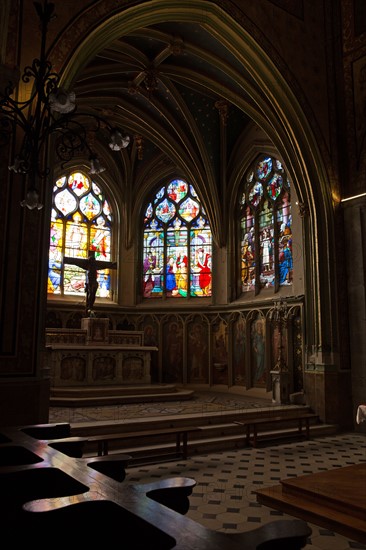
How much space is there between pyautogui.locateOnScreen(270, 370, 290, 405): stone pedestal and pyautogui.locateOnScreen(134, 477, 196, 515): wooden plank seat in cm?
1008

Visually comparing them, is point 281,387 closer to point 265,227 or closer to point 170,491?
point 265,227

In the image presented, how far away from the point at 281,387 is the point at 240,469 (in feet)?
18.4

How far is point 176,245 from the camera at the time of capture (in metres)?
18.9

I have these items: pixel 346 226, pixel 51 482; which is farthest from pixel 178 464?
pixel 346 226

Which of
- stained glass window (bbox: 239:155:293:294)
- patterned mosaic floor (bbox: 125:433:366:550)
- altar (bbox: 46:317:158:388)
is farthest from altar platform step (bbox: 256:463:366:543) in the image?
stained glass window (bbox: 239:155:293:294)

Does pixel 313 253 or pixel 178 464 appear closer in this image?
pixel 178 464

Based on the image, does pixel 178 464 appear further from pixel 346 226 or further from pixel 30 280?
pixel 346 226

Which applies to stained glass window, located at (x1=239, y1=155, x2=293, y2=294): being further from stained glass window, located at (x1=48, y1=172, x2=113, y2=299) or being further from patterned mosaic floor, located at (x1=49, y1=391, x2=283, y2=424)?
stained glass window, located at (x1=48, y1=172, x2=113, y2=299)

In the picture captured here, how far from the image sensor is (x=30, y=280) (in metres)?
7.82

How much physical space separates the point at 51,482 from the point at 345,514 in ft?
11.0

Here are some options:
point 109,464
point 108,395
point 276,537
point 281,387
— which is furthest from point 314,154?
point 276,537

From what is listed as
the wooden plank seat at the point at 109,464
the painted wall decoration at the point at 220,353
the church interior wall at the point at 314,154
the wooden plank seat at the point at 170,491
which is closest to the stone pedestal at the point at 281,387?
the church interior wall at the point at 314,154

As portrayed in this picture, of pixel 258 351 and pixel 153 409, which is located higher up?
pixel 258 351

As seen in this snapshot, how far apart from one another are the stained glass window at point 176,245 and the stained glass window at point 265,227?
1.82 metres
